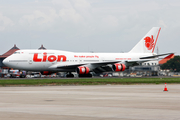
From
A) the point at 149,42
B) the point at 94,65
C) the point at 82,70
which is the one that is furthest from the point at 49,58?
the point at 149,42

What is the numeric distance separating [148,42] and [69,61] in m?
A: 17.0

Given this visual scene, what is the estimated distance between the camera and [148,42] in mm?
63750

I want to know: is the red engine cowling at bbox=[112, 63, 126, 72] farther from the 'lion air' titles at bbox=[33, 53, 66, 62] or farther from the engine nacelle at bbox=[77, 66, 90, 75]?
the 'lion air' titles at bbox=[33, 53, 66, 62]

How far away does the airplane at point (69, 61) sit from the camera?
176ft

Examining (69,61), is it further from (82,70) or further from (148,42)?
(148,42)

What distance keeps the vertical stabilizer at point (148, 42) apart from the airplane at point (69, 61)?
2699 mm

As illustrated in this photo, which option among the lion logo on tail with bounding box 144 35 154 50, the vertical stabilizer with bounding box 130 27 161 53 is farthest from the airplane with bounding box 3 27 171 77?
the lion logo on tail with bounding box 144 35 154 50

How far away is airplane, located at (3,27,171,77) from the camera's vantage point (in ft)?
176

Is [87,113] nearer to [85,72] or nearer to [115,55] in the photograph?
[85,72]

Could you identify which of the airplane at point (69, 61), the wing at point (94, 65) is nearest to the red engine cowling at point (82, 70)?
the airplane at point (69, 61)

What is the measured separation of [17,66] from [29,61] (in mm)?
2157

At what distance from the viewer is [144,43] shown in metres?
63.6

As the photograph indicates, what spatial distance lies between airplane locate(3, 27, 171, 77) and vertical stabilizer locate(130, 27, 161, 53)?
8.86 ft

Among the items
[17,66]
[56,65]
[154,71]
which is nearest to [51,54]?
[56,65]
